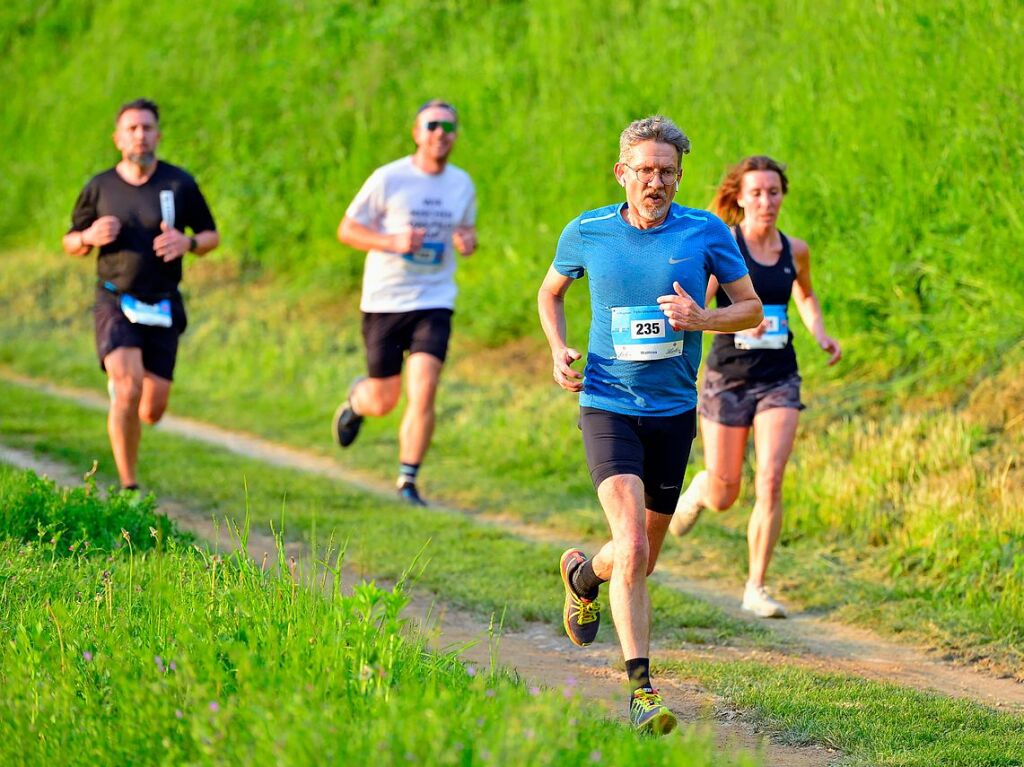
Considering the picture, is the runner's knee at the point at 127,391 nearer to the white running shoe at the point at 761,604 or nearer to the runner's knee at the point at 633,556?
the white running shoe at the point at 761,604

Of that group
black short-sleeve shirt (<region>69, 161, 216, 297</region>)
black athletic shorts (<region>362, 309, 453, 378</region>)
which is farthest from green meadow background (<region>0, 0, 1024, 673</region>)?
black short-sleeve shirt (<region>69, 161, 216, 297</region>)

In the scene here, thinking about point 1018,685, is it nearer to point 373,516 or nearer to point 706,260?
point 706,260

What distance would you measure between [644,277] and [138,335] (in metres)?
4.08

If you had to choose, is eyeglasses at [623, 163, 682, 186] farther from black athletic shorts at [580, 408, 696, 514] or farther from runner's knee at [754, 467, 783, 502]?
runner's knee at [754, 467, 783, 502]

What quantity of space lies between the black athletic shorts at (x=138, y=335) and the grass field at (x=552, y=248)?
1211 mm

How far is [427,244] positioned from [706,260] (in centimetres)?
437

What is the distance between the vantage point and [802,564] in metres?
8.12

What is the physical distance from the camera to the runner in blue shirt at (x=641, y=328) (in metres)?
5.12

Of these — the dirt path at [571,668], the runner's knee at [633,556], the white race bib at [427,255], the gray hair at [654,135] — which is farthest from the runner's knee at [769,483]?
the white race bib at [427,255]

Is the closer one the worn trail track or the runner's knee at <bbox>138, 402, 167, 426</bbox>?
the worn trail track

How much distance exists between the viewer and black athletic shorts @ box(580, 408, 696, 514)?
524 cm

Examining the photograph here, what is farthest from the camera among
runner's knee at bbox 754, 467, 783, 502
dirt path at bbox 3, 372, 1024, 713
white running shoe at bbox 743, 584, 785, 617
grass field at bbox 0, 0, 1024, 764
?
grass field at bbox 0, 0, 1024, 764

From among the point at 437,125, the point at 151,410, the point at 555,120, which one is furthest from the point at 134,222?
the point at 555,120

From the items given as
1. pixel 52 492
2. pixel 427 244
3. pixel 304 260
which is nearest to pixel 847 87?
pixel 427 244
